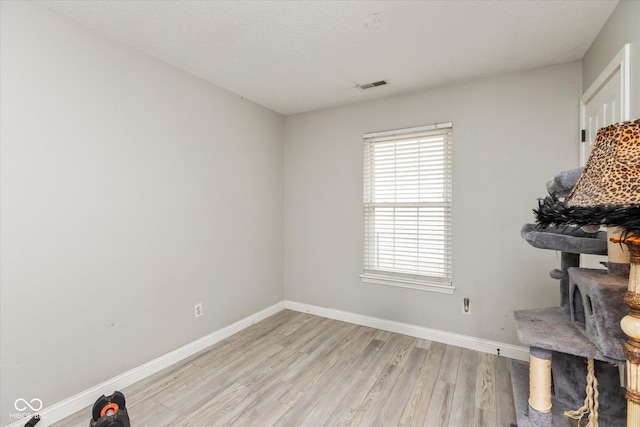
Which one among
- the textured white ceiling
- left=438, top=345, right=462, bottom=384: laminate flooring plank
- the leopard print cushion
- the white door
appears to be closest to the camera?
the leopard print cushion

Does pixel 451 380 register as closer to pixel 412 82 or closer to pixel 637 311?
pixel 637 311

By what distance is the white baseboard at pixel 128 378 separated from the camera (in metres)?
1.71

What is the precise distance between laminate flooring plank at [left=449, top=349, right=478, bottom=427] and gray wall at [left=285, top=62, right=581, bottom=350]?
0.97 feet

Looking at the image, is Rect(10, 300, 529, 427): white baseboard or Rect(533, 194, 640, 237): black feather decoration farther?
Rect(10, 300, 529, 427): white baseboard

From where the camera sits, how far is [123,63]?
81.1 inches

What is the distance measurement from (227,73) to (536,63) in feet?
8.46

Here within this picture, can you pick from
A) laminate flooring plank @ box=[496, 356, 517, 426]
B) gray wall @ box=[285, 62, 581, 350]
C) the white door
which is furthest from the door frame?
laminate flooring plank @ box=[496, 356, 517, 426]

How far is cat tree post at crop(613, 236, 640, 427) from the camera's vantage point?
2.77 feet

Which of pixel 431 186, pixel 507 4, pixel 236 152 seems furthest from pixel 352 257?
pixel 507 4

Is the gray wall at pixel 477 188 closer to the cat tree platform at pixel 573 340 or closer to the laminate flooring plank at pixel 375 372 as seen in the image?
the laminate flooring plank at pixel 375 372

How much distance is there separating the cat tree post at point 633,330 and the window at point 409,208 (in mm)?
1818

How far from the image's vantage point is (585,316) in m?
1.25

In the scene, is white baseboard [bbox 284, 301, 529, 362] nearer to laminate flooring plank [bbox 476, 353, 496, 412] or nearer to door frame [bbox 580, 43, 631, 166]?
laminate flooring plank [bbox 476, 353, 496, 412]

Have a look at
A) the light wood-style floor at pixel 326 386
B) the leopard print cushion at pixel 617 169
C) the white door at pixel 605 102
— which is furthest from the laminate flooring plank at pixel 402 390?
the leopard print cushion at pixel 617 169
